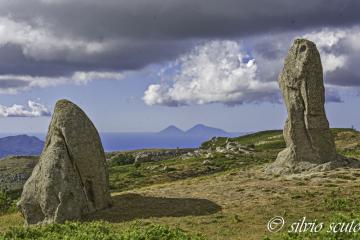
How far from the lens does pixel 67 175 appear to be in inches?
1287

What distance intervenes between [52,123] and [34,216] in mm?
6834

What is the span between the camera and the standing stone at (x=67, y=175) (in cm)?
3206

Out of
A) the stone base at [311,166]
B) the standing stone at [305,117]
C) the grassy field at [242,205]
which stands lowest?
the grassy field at [242,205]

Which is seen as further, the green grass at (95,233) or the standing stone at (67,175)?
the standing stone at (67,175)

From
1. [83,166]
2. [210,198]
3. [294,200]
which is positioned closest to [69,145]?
[83,166]

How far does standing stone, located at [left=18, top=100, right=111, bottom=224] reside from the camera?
1262 inches

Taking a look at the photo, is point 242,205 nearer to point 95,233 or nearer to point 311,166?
point 95,233

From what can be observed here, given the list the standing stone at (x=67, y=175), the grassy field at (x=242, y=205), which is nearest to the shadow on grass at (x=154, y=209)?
the grassy field at (x=242, y=205)

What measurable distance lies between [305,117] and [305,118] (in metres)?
0.09

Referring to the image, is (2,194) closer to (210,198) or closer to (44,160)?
(44,160)

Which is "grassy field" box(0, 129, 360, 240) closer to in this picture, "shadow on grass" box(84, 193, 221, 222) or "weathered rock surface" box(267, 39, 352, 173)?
"shadow on grass" box(84, 193, 221, 222)

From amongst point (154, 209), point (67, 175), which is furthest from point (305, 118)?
point (67, 175)

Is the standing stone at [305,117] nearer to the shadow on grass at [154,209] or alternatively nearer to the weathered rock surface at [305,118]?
the weathered rock surface at [305,118]

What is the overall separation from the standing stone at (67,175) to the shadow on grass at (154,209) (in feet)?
3.95
